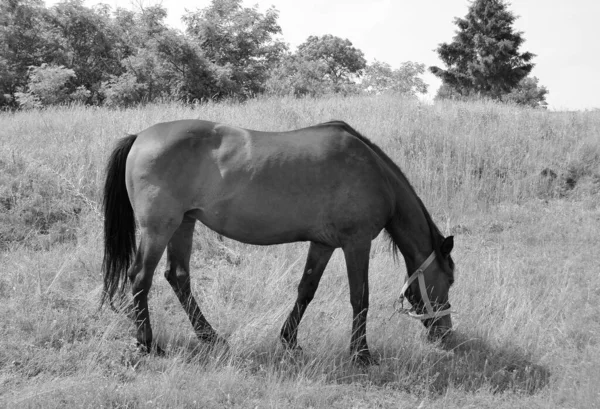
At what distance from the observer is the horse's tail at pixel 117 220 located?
461 centimetres

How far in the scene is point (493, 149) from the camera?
36.2 ft

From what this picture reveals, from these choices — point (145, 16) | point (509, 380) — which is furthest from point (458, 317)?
point (145, 16)

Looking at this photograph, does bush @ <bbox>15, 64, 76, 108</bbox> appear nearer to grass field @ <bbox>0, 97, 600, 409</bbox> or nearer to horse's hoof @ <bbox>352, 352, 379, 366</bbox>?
grass field @ <bbox>0, 97, 600, 409</bbox>

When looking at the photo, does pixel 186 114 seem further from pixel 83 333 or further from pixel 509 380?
pixel 509 380

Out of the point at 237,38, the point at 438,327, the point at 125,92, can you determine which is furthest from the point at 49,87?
the point at 438,327

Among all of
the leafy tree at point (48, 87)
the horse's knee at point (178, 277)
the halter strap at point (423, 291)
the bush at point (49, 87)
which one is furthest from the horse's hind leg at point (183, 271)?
the bush at point (49, 87)

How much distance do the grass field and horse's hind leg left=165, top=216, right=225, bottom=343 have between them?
0.69 ft

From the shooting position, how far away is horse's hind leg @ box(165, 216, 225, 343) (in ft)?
15.2

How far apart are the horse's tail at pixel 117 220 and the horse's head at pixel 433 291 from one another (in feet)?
8.28

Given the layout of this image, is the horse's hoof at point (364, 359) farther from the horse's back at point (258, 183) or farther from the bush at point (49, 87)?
the bush at point (49, 87)

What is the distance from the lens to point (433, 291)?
4.74m

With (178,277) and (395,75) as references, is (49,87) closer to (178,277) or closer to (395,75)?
(178,277)

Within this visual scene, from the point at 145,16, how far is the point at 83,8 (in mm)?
2796

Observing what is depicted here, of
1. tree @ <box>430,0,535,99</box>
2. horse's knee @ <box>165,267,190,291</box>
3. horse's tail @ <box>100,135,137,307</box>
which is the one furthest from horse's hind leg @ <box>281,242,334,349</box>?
tree @ <box>430,0,535,99</box>
